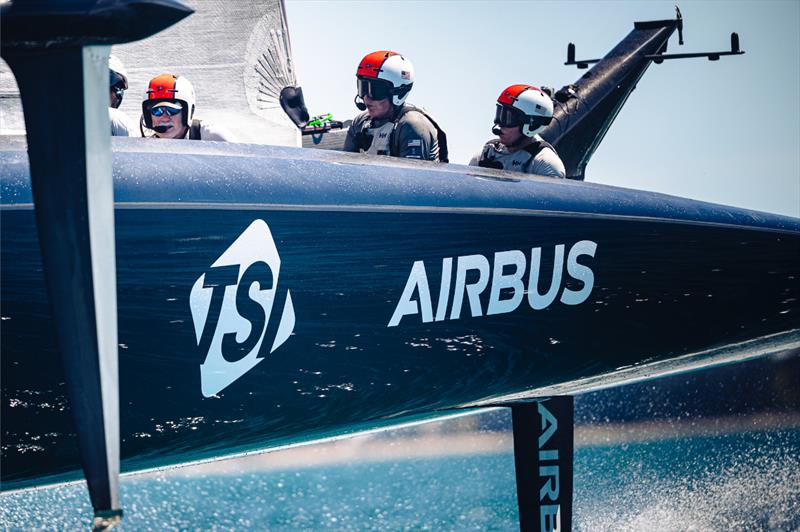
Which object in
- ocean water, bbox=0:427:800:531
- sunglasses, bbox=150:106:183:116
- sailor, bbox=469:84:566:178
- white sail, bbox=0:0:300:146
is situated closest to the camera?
sunglasses, bbox=150:106:183:116

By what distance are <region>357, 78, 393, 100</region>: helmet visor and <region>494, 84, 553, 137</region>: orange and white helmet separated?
42 centimetres

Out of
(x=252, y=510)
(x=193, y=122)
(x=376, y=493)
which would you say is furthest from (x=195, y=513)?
(x=193, y=122)

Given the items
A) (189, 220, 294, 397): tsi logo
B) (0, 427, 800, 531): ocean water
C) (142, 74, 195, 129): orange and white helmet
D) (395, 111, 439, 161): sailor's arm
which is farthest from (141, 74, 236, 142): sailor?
(0, 427, 800, 531): ocean water

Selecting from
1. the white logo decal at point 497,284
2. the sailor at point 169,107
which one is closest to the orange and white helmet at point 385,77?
the sailor at point 169,107

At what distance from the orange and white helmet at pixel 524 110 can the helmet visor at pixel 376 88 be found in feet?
1.39

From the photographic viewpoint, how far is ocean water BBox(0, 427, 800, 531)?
5723 millimetres

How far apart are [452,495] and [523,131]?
173 inches

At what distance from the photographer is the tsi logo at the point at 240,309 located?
2012 millimetres

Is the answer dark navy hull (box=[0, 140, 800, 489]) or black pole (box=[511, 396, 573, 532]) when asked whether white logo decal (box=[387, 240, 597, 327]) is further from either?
black pole (box=[511, 396, 573, 532])

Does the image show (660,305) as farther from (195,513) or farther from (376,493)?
(376,493)

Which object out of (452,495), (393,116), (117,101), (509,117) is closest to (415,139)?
(393,116)

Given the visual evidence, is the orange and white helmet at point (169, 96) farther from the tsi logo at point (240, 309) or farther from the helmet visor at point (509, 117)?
the tsi logo at point (240, 309)

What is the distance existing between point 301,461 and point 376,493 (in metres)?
1.39

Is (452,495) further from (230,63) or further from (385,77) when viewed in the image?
(385,77)
